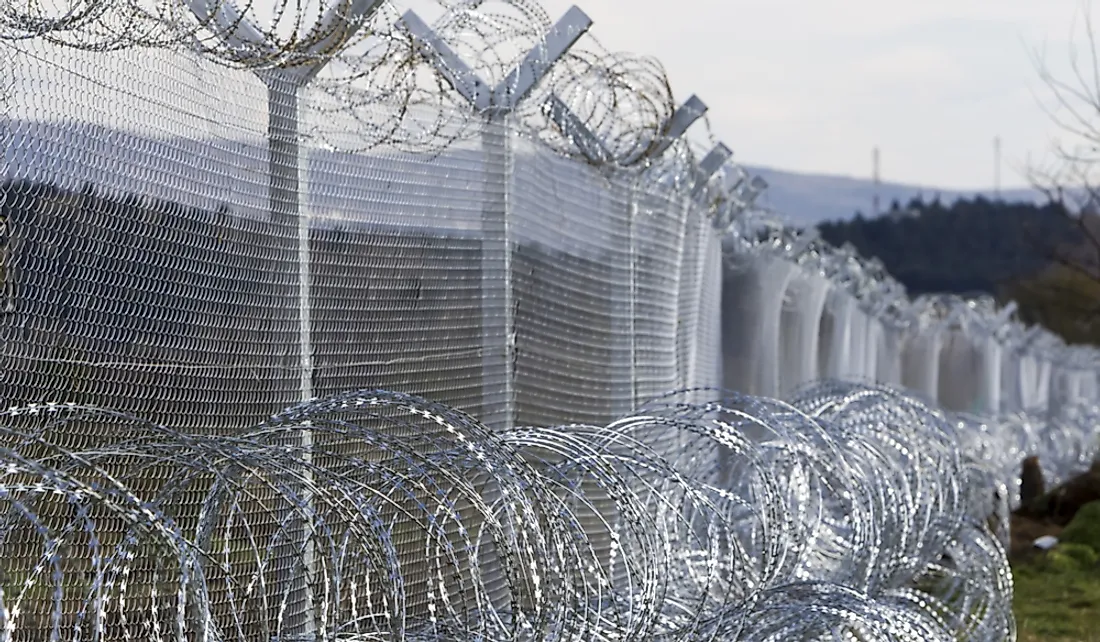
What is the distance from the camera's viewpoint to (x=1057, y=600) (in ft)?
36.6

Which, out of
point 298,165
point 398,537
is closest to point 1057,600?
point 398,537

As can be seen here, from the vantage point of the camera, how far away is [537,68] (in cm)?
657

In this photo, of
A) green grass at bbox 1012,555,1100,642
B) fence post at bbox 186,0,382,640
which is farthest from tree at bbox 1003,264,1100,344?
fence post at bbox 186,0,382,640

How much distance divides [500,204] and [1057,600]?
6092mm

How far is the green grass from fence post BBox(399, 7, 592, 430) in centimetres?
422

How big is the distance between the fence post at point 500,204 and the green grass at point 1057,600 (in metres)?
4.22

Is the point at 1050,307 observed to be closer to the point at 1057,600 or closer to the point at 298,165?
the point at 1057,600

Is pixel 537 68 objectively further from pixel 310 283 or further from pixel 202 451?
pixel 202 451

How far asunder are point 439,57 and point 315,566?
2.05 m

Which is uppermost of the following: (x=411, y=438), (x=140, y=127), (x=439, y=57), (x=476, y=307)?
(x=439, y=57)

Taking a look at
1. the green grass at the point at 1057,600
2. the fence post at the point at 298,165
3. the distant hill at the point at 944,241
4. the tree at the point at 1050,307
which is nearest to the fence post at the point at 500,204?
the fence post at the point at 298,165

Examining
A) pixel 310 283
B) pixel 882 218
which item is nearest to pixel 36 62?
pixel 310 283

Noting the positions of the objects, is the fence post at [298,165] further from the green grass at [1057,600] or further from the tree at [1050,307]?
the tree at [1050,307]

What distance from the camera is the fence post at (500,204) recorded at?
652 centimetres
